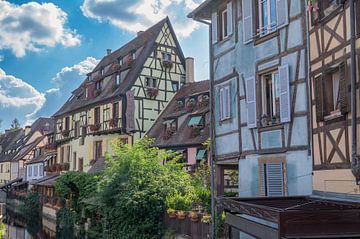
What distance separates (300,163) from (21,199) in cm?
3710

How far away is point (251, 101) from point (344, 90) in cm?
386

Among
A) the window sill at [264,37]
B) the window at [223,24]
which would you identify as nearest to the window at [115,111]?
the window at [223,24]

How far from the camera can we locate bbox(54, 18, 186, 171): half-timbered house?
27000 millimetres

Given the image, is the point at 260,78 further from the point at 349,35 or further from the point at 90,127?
the point at 90,127

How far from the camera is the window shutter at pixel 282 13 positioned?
35.4 ft

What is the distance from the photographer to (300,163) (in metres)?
10.1

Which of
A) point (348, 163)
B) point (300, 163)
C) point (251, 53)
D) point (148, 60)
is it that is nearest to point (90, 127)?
point (148, 60)

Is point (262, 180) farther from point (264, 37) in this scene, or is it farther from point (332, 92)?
point (264, 37)

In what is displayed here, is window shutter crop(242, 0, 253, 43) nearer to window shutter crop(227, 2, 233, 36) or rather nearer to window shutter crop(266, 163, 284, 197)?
window shutter crop(227, 2, 233, 36)

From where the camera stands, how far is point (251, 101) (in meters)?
11.8

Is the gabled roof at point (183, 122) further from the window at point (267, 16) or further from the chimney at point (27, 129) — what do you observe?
the chimney at point (27, 129)

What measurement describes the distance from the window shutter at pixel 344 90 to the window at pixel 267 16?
348cm

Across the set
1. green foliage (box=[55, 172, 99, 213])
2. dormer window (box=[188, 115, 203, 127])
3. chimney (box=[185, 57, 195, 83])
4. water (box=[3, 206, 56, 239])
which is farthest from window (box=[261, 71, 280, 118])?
water (box=[3, 206, 56, 239])

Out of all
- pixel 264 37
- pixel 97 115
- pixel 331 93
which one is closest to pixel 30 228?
pixel 97 115
